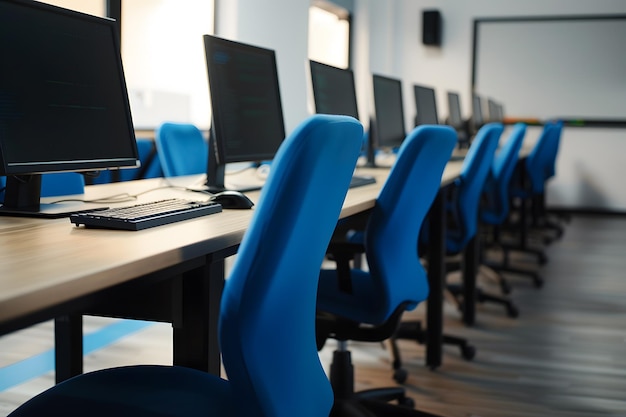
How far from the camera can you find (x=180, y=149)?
3.59 meters

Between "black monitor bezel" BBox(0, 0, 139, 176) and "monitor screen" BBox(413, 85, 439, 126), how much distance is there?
3.47 metres

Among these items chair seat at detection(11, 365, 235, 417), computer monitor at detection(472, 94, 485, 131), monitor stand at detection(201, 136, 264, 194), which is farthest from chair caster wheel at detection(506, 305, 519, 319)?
computer monitor at detection(472, 94, 485, 131)

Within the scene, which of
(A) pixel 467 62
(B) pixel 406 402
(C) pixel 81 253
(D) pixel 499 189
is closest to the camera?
(C) pixel 81 253

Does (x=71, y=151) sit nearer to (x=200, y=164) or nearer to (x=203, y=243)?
(x=203, y=243)

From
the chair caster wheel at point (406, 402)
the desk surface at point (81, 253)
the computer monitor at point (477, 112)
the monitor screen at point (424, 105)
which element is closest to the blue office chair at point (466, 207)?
the chair caster wheel at point (406, 402)

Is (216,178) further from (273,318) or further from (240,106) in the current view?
(273,318)

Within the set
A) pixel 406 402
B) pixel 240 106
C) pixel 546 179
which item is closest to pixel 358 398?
pixel 406 402

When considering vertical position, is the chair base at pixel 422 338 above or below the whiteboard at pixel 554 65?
below

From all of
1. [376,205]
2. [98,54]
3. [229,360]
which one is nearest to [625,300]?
[376,205]

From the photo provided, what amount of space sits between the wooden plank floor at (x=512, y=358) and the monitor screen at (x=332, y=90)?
1.16 m

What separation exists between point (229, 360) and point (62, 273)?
0.85 ft

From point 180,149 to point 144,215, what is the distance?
2.07 m

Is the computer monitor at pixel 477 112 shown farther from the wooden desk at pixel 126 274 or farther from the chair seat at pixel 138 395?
the chair seat at pixel 138 395

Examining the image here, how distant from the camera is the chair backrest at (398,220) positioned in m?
2.24
